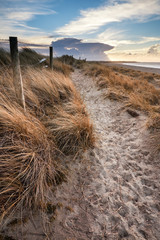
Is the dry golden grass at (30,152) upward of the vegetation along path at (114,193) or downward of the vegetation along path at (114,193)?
upward

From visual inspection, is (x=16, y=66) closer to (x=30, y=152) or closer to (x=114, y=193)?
(x=30, y=152)

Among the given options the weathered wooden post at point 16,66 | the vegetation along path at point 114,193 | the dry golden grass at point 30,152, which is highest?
the weathered wooden post at point 16,66

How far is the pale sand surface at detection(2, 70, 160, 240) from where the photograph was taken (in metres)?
1.25

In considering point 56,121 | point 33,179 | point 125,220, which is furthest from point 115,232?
point 56,121

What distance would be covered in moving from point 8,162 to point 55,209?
682 mm

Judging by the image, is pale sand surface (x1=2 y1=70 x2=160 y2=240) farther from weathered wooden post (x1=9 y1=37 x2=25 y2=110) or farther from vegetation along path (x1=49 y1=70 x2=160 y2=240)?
weathered wooden post (x1=9 y1=37 x2=25 y2=110)

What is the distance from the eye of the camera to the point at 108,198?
161 centimetres

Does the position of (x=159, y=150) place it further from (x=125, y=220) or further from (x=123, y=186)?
(x=125, y=220)

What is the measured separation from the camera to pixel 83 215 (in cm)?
140

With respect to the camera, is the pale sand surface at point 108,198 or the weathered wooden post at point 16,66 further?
the weathered wooden post at point 16,66

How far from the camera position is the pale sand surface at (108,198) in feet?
4.09

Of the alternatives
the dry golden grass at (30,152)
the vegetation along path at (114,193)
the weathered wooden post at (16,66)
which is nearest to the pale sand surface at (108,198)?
the vegetation along path at (114,193)

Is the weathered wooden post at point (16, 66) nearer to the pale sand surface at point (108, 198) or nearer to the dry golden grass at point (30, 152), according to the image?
the dry golden grass at point (30, 152)

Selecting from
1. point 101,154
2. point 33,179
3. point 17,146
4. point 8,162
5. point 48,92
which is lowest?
point 101,154
